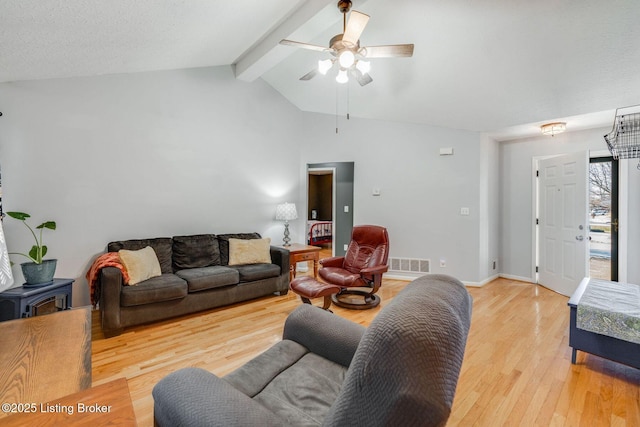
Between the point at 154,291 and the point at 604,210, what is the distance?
5870 millimetres

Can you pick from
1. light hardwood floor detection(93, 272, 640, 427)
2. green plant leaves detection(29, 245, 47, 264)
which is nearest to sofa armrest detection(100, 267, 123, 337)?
light hardwood floor detection(93, 272, 640, 427)

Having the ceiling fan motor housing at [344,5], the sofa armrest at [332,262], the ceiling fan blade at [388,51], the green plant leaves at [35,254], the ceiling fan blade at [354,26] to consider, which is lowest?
the sofa armrest at [332,262]

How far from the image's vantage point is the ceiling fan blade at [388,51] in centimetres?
246

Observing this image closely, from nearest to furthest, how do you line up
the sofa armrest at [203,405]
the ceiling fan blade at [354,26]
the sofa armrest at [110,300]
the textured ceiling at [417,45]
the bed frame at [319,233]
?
the sofa armrest at [203,405]
the ceiling fan blade at [354,26]
the textured ceiling at [417,45]
the sofa armrest at [110,300]
the bed frame at [319,233]

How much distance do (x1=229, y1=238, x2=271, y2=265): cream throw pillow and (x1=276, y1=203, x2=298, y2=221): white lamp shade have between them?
30.5 inches

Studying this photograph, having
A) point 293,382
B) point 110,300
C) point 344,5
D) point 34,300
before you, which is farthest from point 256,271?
point 344,5

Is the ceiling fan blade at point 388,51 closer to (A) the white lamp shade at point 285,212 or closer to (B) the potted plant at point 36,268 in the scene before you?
(A) the white lamp shade at point 285,212

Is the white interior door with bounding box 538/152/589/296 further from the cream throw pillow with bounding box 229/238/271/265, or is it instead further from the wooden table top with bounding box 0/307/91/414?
the wooden table top with bounding box 0/307/91/414

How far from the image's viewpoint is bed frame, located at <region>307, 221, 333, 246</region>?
7.52 m

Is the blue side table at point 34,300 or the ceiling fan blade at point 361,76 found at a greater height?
the ceiling fan blade at point 361,76

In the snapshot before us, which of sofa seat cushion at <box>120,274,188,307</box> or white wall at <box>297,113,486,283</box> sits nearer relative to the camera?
sofa seat cushion at <box>120,274,188,307</box>

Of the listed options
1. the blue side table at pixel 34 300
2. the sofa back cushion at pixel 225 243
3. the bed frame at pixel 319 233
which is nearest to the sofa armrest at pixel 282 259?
the sofa back cushion at pixel 225 243

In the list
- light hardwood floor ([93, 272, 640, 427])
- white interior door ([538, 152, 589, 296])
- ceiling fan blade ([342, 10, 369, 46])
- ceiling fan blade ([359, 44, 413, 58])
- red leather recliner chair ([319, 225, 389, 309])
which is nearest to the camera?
light hardwood floor ([93, 272, 640, 427])

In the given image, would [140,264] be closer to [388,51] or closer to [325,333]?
[325,333]
